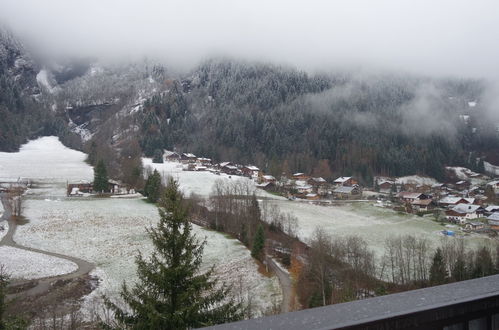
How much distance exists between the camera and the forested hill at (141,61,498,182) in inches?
5477

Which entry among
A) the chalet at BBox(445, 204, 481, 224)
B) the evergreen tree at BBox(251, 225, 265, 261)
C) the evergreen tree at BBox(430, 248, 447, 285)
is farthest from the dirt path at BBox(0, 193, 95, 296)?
the chalet at BBox(445, 204, 481, 224)

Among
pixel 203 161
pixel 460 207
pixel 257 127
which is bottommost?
pixel 460 207

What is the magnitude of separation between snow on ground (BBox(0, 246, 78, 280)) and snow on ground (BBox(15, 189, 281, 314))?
6.92ft

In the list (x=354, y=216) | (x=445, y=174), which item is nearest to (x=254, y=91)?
(x=445, y=174)

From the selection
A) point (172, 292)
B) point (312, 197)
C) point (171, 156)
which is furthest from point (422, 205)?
point (171, 156)

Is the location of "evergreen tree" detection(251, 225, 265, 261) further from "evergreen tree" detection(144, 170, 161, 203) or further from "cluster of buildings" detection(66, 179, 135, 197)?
"cluster of buildings" detection(66, 179, 135, 197)

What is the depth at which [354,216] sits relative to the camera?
2409 inches

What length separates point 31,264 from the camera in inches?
1156

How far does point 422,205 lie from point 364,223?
25974mm

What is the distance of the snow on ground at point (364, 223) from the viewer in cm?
4640

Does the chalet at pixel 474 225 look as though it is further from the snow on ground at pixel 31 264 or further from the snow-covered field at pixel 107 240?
the snow on ground at pixel 31 264

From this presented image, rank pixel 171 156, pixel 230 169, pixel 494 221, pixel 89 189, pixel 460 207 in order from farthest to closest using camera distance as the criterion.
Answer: pixel 171 156, pixel 230 169, pixel 460 207, pixel 89 189, pixel 494 221

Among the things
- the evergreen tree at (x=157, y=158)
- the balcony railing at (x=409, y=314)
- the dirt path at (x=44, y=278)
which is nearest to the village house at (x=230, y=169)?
the evergreen tree at (x=157, y=158)

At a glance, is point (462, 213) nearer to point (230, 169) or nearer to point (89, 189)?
point (230, 169)
